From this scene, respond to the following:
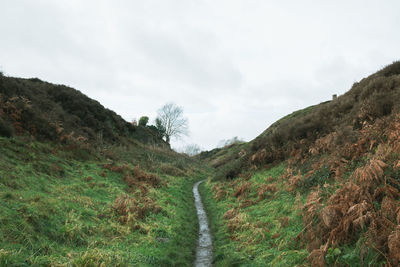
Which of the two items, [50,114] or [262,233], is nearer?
[262,233]

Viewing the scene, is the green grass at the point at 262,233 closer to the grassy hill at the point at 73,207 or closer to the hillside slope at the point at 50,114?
the grassy hill at the point at 73,207

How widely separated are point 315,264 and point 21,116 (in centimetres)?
1888

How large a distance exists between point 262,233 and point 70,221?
23.1ft

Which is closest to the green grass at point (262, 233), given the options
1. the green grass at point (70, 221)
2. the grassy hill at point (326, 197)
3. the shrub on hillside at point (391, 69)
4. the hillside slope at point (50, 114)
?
the grassy hill at point (326, 197)

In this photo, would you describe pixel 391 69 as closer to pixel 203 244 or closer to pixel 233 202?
pixel 233 202

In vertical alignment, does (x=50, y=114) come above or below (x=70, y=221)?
above

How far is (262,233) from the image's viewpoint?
29.4 feet

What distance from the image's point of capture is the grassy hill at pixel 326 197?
5699mm

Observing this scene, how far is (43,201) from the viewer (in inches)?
336

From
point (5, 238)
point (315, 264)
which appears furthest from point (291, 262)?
point (5, 238)

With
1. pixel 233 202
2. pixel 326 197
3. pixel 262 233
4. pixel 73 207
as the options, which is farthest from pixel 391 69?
pixel 73 207

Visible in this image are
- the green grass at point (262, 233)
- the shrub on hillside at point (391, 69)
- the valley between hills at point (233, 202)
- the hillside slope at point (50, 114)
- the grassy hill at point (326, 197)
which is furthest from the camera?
the shrub on hillside at point (391, 69)

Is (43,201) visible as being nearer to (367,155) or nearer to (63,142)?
(63,142)

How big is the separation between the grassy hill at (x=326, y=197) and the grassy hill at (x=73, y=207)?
8.51 feet
